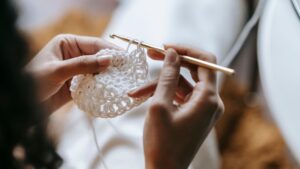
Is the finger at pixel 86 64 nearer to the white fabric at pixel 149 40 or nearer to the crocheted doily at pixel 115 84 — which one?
the crocheted doily at pixel 115 84

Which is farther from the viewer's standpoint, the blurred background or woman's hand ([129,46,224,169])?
the blurred background

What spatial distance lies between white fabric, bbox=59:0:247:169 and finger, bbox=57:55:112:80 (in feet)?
0.46

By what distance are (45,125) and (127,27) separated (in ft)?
1.17

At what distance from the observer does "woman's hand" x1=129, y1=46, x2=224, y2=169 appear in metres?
0.53

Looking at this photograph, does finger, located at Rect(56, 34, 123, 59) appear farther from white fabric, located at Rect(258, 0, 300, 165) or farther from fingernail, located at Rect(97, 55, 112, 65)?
white fabric, located at Rect(258, 0, 300, 165)

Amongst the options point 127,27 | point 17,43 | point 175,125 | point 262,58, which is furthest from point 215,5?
point 17,43

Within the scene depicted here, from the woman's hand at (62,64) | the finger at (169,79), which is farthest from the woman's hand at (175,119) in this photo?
the woman's hand at (62,64)

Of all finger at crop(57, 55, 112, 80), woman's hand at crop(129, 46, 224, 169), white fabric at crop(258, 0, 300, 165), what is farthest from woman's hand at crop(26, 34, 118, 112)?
white fabric at crop(258, 0, 300, 165)

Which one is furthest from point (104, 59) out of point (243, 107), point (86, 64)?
point (243, 107)

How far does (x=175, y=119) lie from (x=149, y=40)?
0.34 meters

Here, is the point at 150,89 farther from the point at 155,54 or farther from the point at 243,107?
the point at 243,107

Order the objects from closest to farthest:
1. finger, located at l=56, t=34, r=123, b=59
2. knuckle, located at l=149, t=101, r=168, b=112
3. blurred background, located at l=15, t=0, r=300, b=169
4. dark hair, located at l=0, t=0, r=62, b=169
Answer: dark hair, located at l=0, t=0, r=62, b=169 < knuckle, located at l=149, t=101, r=168, b=112 < finger, located at l=56, t=34, r=123, b=59 < blurred background, located at l=15, t=0, r=300, b=169

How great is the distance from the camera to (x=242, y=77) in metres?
1.18

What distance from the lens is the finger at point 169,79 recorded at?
53 cm
